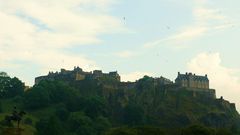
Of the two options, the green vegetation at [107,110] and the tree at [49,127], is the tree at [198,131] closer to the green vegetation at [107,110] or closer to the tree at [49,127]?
the tree at [49,127]

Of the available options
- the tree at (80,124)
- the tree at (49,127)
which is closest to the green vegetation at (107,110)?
the tree at (80,124)

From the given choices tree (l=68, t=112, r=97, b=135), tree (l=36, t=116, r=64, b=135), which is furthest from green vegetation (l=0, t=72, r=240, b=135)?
tree (l=36, t=116, r=64, b=135)

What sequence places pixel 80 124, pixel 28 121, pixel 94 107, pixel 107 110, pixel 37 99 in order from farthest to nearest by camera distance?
pixel 107 110 < pixel 37 99 < pixel 94 107 < pixel 28 121 < pixel 80 124

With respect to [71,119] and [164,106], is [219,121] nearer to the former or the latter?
[164,106]

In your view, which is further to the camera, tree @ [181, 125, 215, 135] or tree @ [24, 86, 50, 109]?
tree @ [24, 86, 50, 109]

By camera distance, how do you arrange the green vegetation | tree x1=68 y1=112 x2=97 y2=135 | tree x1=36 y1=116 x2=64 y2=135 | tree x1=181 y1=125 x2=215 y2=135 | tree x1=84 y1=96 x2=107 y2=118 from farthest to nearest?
tree x1=84 y1=96 x2=107 y2=118 → the green vegetation → tree x1=68 y1=112 x2=97 y2=135 → tree x1=36 y1=116 x2=64 y2=135 → tree x1=181 y1=125 x2=215 y2=135

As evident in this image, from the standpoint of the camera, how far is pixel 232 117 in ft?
652

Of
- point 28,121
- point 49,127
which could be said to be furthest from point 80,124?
point 49,127

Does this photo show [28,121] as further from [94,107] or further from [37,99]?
[94,107]

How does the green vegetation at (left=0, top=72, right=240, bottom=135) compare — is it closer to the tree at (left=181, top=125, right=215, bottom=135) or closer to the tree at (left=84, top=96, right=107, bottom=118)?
the tree at (left=84, top=96, right=107, bottom=118)

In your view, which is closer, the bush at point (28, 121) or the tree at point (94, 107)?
the bush at point (28, 121)

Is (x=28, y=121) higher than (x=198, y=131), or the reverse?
(x=28, y=121)

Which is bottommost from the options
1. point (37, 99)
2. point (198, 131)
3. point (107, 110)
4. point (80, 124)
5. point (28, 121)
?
point (198, 131)

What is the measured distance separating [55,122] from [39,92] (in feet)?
143
